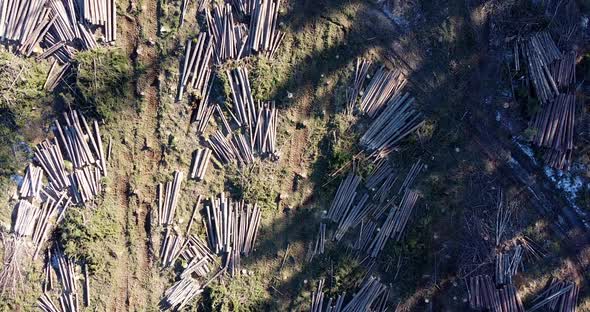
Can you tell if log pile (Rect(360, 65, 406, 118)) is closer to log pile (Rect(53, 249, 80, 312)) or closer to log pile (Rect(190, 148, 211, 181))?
log pile (Rect(190, 148, 211, 181))

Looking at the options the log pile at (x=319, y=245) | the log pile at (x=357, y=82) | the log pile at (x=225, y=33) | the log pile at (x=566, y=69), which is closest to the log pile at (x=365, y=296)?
the log pile at (x=319, y=245)

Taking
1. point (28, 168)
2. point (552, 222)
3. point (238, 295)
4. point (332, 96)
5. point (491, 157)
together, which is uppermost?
point (332, 96)

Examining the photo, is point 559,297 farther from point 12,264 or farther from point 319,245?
point 12,264

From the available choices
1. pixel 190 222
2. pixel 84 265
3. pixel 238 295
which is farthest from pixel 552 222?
pixel 84 265

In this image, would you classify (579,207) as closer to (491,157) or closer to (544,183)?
(544,183)

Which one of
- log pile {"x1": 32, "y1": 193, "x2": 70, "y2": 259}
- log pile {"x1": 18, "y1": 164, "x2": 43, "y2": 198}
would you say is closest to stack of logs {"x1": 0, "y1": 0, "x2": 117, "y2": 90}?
log pile {"x1": 18, "y1": 164, "x2": 43, "y2": 198}

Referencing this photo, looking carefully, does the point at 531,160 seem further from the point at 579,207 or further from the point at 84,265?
the point at 84,265

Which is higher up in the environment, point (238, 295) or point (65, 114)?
point (65, 114)
